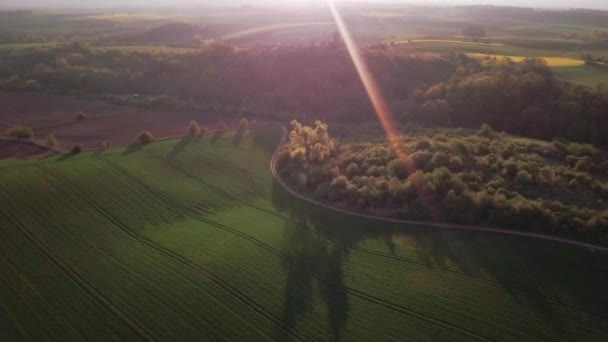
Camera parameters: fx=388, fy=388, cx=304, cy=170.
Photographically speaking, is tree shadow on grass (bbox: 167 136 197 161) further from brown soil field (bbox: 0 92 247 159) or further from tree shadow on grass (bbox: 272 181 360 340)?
tree shadow on grass (bbox: 272 181 360 340)

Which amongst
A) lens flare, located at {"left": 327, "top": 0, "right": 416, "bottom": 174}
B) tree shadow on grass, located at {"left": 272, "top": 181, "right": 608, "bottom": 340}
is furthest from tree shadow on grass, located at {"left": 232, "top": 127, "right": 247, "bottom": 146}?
tree shadow on grass, located at {"left": 272, "top": 181, "right": 608, "bottom": 340}

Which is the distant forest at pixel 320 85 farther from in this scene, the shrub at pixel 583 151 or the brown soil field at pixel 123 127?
the shrub at pixel 583 151

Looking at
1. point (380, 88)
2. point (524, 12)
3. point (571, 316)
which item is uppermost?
point (524, 12)

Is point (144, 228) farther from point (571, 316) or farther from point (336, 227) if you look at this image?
point (571, 316)

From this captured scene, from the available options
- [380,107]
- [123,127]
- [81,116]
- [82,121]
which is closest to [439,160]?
[380,107]

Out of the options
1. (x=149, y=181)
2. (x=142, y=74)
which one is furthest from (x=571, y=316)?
(x=142, y=74)

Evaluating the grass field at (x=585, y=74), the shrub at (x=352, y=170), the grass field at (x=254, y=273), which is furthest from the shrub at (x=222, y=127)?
the grass field at (x=585, y=74)
